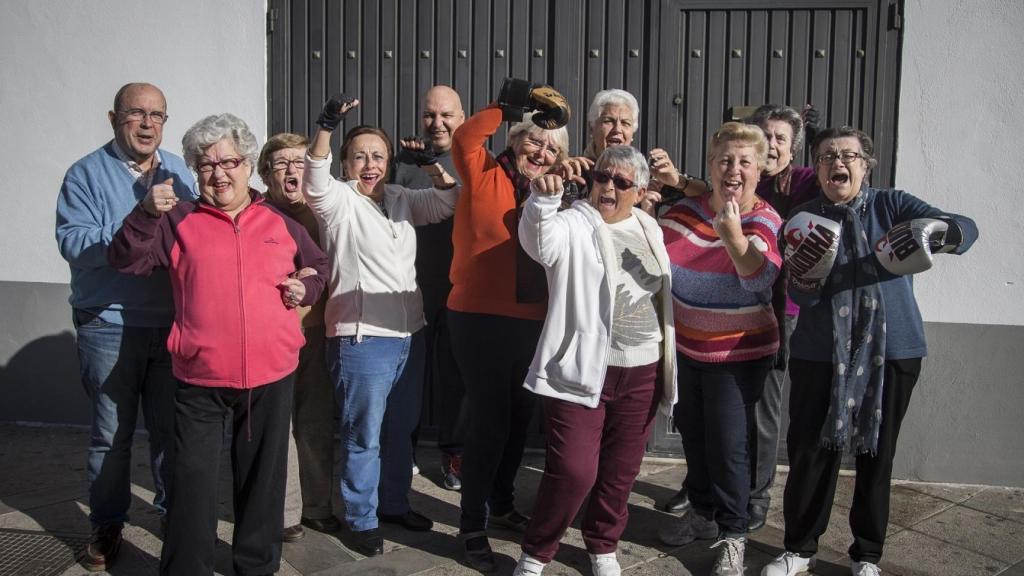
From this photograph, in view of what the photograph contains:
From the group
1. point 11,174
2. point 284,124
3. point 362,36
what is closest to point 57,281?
point 11,174

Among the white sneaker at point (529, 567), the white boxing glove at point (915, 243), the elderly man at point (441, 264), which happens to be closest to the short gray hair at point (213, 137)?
the elderly man at point (441, 264)

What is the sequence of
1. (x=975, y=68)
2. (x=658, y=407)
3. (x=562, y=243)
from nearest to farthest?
(x=562, y=243)
(x=658, y=407)
(x=975, y=68)

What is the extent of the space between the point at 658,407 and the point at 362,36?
9.44 feet

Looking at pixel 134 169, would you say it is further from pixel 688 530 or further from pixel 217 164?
pixel 688 530

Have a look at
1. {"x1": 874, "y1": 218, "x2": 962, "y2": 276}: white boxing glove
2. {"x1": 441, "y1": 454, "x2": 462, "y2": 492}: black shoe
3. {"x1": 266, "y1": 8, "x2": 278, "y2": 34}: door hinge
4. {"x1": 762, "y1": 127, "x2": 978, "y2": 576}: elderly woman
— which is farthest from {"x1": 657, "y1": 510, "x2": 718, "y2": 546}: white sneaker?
{"x1": 266, "y1": 8, "x2": 278, "y2": 34}: door hinge

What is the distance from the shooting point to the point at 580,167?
10.6 feet

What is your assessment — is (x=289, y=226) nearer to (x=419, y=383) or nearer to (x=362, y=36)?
(x=419, y=383)

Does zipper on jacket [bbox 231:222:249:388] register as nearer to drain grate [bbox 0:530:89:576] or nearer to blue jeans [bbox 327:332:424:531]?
blue jeans [bbox 327:332:424:531]

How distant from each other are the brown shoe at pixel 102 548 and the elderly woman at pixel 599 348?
64.4 inches

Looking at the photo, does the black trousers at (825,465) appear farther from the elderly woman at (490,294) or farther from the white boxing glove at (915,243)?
the elderly woman at (490,294)

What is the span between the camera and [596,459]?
3238mm

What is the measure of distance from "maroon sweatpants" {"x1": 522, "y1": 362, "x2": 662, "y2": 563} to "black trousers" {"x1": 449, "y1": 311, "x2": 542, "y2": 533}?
0.25 meters

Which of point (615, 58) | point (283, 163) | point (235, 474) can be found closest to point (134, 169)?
point (283, 163)

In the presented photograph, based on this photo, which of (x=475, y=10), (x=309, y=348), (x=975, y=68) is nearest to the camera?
(x=309, y=348)
